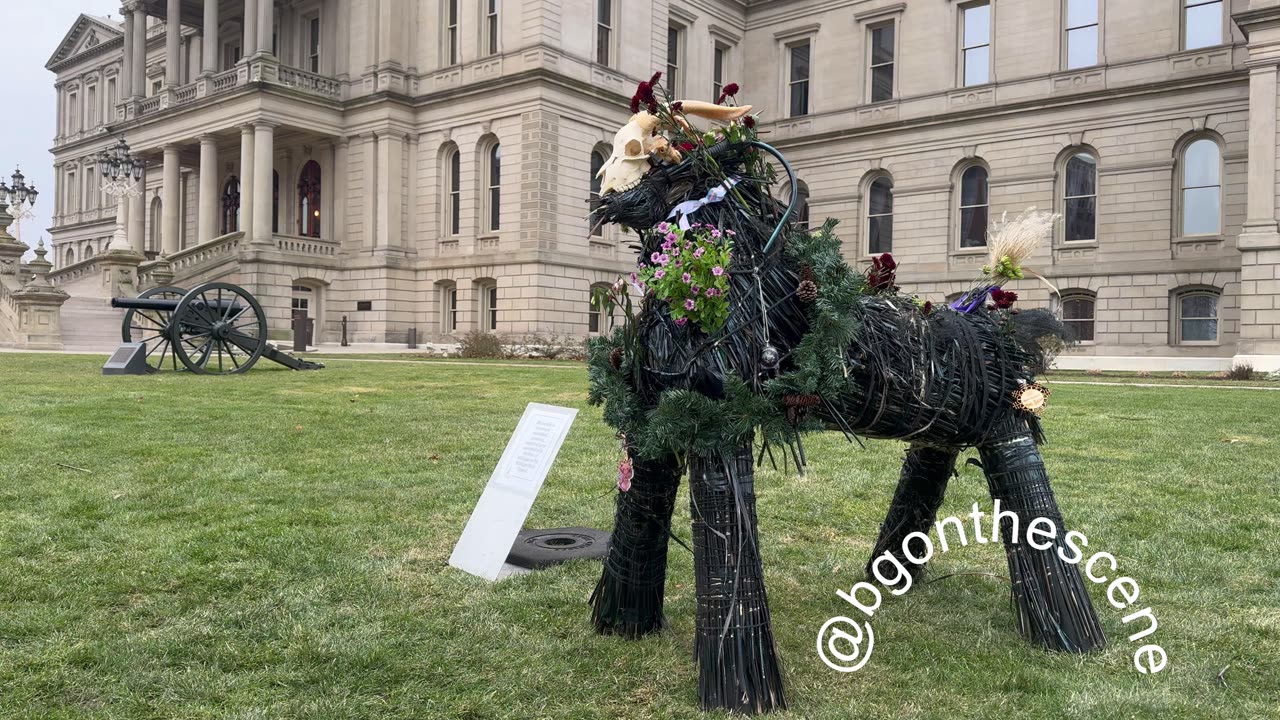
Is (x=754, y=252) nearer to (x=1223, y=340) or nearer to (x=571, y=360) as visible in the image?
(x=571, y=360)

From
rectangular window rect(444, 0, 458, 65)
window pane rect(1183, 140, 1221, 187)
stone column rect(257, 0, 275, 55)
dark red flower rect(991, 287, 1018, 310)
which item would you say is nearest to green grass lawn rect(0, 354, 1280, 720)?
dark red flower rect(991, 287, 1018, 310)

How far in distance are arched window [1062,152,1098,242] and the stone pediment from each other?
5484 cm

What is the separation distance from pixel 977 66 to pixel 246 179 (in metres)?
26.9

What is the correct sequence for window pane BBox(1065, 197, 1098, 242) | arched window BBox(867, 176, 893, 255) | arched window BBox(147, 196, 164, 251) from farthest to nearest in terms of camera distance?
arched window BBox(147, 196, 164, 251), arched window BBox(867, 176, 893, 255), window pane BBox(1065, 197, 1098, 242)

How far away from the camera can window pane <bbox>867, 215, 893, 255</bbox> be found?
35.6m

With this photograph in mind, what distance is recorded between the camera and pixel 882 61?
35656 mm

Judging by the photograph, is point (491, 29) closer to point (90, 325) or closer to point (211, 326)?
point (90, 325)

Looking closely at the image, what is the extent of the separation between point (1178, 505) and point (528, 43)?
27631mm

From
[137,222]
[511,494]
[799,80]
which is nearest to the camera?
[511,494]

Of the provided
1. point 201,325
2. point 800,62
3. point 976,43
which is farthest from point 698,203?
point 800,62

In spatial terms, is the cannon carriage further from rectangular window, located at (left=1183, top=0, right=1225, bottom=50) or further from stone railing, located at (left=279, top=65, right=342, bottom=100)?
rectangular window, located at (left=1183, top=0, right=1225, bottom=50)

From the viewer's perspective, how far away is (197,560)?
4594 mm

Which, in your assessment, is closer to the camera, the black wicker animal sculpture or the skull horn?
the black wicker animal sculpture

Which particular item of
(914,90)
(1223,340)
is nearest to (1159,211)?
(1223,340)
